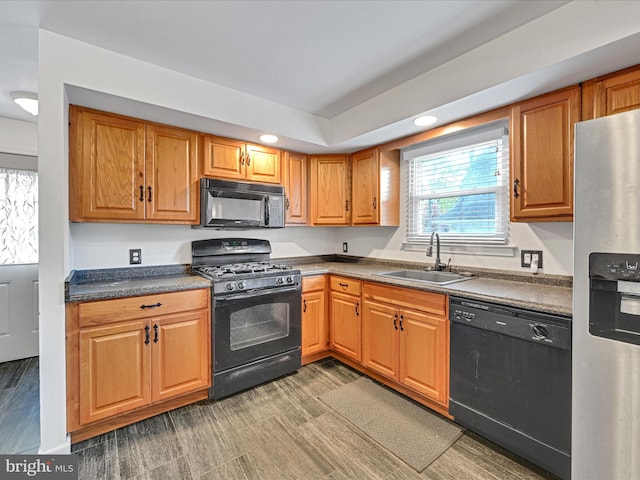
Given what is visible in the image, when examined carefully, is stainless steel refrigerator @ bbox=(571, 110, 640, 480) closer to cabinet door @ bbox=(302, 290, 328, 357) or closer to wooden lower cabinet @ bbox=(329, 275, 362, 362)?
wooden lower cabinet @ bbox=(329, 275, 362, 362)

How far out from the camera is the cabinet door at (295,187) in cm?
316

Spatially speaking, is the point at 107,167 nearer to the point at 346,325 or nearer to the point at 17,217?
the point at 17,217

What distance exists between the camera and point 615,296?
1.19 metres

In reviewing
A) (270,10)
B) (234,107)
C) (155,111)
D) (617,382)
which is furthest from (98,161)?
(617,382)

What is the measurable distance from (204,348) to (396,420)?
4.96 ft

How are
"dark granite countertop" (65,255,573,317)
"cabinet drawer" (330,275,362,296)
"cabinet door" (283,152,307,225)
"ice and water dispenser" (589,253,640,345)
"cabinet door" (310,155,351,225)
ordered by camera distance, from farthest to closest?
"cabinet door" (310,155,351,225) → "cabinet door" (283,152,307,225) → "cabinet drawer" (330,275,362,296) → "dark granite countertop" (65,255,573,317) → "ice and water dispenser" (589,253,640,345)

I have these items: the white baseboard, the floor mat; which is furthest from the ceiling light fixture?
the floor mat

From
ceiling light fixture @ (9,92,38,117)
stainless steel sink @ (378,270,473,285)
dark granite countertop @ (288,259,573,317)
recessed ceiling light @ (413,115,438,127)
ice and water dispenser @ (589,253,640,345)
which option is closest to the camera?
ice and water dispenser @ (589,253,640,345)

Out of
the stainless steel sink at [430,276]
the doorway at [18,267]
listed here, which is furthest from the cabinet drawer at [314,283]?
the doorway at [18,267]

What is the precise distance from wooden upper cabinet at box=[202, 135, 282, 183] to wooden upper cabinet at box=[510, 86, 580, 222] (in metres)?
2.07

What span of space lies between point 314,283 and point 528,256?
1.80 metres

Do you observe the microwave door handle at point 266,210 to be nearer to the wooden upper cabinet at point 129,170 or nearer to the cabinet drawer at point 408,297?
the wooden upper cabinet at point 129,170

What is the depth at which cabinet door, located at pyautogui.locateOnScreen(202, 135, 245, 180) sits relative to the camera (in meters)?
2.62

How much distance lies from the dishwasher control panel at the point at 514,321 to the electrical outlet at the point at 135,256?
8.32 ft
